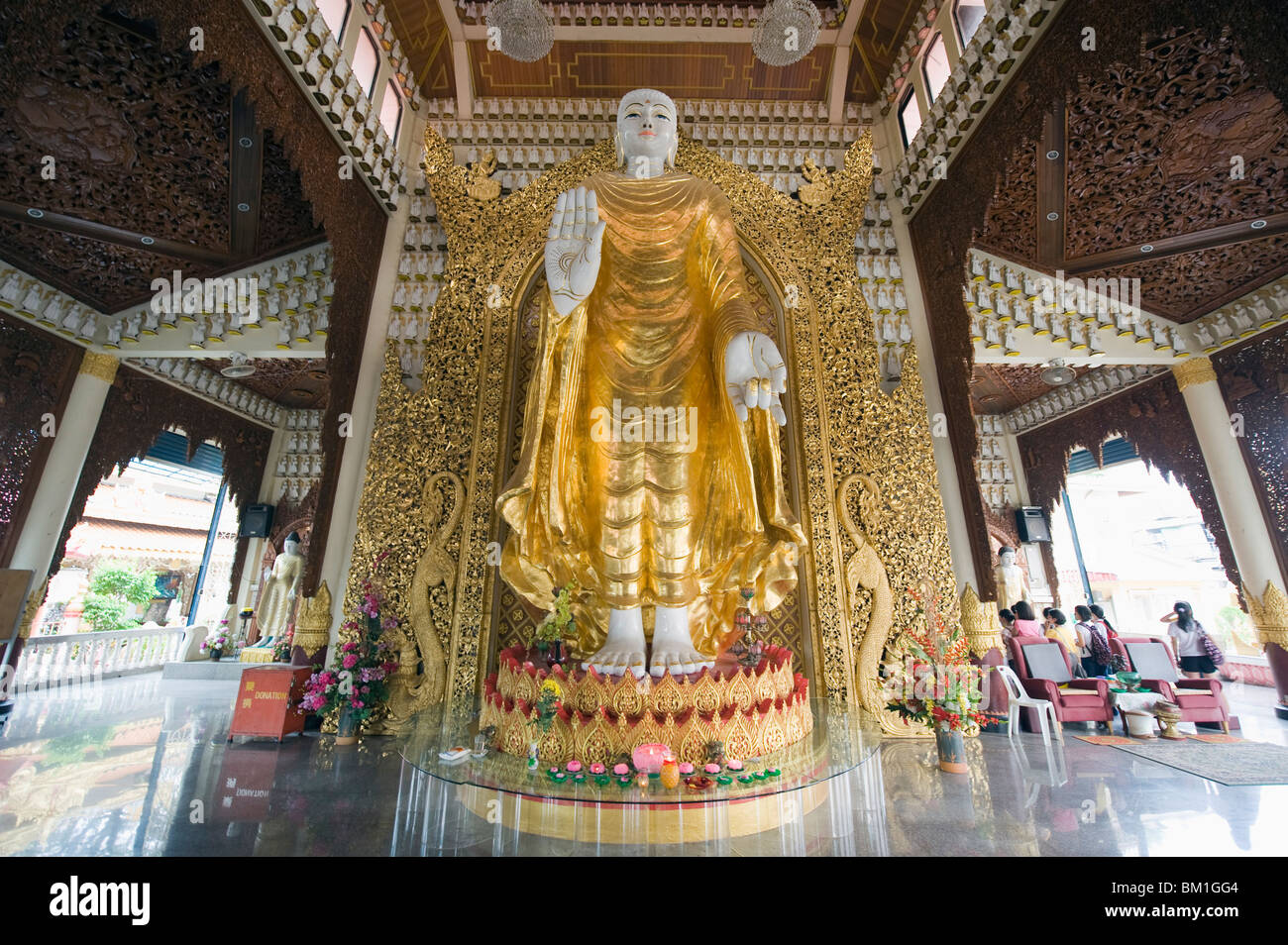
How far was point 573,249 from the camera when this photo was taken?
3.20 metres

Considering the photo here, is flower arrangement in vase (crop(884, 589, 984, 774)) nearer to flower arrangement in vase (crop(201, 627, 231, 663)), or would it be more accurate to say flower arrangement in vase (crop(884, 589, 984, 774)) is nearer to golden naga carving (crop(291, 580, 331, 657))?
golden naga carving (crop(291, 580, 331, 657))

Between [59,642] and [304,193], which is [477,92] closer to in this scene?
[304,193]

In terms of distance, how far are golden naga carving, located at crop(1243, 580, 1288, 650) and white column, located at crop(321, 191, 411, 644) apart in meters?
8.98

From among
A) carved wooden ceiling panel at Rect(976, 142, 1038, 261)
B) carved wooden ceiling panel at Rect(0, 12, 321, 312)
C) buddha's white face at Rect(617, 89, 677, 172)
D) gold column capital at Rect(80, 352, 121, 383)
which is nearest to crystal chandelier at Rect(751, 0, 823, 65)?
buddha's white face at Rect(617, 89, 677, 172)

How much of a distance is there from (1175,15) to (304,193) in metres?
5.95

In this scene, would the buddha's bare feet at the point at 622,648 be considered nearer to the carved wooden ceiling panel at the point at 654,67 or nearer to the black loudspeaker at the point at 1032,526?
the carved wooden ceiling panel at the point at 654,67

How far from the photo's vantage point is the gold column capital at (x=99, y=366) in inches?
236

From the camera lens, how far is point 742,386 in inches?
125

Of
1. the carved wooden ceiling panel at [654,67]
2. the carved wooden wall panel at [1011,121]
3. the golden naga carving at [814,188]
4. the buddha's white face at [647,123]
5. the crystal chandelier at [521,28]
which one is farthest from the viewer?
the carved wooden ceiling panel at [654,67]

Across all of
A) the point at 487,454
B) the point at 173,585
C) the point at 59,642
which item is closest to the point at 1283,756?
the point at 487,454

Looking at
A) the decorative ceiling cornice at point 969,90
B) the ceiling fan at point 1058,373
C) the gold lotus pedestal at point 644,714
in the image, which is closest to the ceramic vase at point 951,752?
the gold lotus pedestal at point 644,714

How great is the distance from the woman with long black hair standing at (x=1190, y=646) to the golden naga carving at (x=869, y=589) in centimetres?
459

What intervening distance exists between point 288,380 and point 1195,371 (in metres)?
12.3

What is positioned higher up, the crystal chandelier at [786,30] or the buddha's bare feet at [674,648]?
the crystal chandelier at [786,30]
